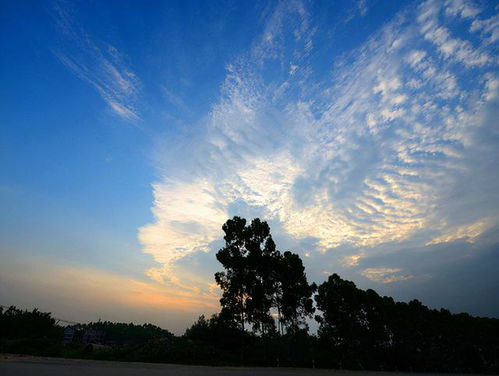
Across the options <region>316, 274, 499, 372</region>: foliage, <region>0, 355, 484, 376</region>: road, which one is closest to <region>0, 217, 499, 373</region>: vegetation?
<region>316, 274, 499, 372</region>: foliage

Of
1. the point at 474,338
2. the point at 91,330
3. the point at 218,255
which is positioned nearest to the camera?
the point at 218,255

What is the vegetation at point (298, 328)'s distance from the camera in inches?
1278

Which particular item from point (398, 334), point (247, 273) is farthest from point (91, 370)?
point (398, 334)

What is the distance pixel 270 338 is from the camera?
33.7 m

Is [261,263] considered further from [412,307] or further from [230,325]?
[412,307]

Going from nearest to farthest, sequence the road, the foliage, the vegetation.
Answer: the road, the vegetation, the foliage

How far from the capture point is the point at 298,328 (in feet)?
116

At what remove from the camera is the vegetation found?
107 feet

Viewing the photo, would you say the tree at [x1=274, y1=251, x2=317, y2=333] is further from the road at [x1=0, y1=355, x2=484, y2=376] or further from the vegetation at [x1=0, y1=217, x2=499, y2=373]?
the road at [x1=0, y1=355, x2=484, y2=376]

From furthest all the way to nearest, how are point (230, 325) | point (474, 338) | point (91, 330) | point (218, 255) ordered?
point (91, 330) < point (474, 338) < point (218, 255) < point (230, 325)

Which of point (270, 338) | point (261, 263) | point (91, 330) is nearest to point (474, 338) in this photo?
point (270, 338)

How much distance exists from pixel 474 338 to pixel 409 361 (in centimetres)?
1033

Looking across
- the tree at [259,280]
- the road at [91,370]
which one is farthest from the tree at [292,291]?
the road at [91,370]

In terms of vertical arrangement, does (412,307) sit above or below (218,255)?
below
